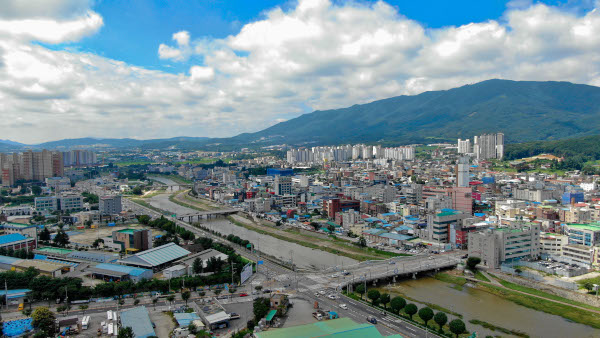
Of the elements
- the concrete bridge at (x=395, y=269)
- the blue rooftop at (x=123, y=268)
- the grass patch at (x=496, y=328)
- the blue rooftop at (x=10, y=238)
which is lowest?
the grass patch at (x=496, y=328)

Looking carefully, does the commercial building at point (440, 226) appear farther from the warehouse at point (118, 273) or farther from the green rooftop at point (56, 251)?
the green rooftop at point (56, 251)

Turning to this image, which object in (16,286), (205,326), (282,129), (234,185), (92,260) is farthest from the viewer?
(282,129)

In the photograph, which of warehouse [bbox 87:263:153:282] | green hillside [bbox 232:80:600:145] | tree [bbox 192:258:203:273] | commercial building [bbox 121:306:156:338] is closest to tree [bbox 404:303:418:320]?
commercial building [bbox 121:306:156:338]

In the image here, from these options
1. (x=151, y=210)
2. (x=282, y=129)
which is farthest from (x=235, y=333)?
(x=282, y=129)

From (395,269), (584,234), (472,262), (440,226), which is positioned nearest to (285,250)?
(395,269)

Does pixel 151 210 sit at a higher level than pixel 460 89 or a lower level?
lower

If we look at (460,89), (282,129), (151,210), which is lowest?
(151,210)

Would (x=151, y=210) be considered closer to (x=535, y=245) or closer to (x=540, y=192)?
(x=535, y=245)

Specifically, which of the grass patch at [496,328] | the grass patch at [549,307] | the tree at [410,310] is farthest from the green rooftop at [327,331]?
the grass patch at [549,307]
